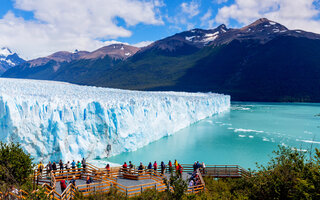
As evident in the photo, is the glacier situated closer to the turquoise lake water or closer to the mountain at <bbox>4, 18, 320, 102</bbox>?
the turquoise lake water

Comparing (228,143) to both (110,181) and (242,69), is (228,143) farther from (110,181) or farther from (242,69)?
(242,69)

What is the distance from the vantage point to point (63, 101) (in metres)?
16.7

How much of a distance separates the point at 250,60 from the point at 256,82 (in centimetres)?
2370

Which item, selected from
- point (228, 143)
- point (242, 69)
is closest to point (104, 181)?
point (228, 143)

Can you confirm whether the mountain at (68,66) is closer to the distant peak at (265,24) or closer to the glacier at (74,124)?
the distant peak at (265,24)

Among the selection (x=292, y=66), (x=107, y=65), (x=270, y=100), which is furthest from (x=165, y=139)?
(x=107, y=65)

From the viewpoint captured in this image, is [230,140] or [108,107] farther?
[230,140]

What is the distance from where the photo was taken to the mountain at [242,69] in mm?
79625

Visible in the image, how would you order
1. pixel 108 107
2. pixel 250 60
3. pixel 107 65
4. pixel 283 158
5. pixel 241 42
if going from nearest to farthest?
pixel 283 158
pixel 108 107
pixel 250 60
pixel 241 42
pixel 107 65

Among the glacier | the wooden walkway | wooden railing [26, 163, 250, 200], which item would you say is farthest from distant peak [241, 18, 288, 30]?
the wooden walkway

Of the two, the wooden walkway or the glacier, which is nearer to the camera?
the wooden walkway

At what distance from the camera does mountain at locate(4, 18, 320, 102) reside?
261 ft

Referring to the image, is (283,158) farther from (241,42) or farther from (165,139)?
(241,42)

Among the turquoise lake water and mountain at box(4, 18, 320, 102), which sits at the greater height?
mountain at box(4, 18, 320, 102)
